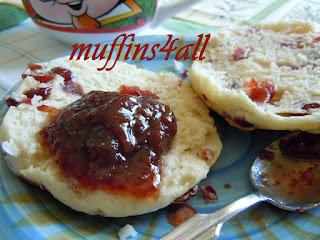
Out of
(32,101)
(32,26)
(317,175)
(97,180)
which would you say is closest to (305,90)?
(317,175)

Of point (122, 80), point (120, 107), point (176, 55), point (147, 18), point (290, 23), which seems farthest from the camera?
point (147, 18)

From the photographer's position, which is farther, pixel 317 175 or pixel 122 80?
pixel 122 80

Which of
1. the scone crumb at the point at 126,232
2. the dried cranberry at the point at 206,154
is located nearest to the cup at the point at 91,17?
the dried cranberry at the point at 206,154

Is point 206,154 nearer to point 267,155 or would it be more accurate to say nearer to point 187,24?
point 267,155

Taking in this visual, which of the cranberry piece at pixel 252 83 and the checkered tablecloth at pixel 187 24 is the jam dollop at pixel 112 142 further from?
the checkered tablecloth at pixel 187 24

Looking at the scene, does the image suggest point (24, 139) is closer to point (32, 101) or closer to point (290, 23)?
point (32, 101)
